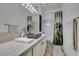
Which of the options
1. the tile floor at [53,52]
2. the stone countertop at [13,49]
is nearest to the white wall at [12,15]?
the stone countertop at [13,49]

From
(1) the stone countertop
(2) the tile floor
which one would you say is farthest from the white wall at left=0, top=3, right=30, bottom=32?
(2) the tile floor

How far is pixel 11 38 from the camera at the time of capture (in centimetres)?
166

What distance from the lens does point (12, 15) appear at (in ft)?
5.08

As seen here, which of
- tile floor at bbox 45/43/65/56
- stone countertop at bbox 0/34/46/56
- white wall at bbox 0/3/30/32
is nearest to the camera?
stone countertop at bbox 0/34/46/56

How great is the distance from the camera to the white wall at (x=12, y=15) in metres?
1.32

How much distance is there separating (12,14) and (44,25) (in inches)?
47.5

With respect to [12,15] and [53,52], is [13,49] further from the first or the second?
[53,52]

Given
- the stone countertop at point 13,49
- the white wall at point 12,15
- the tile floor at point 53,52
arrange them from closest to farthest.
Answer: the stone countertop at point 13,49 < the white wall at point 12,15 < the tile floor at point 53,52

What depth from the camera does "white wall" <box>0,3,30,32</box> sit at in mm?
1323

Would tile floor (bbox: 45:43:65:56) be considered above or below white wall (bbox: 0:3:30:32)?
below

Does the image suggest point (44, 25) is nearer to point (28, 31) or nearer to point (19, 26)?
point (28, 31)

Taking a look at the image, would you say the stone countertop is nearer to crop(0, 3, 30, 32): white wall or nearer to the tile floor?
crop(0, 3, 30, 32): white wall

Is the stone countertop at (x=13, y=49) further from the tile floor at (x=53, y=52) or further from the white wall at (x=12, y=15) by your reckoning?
the tile floor at (x=53, y=52)

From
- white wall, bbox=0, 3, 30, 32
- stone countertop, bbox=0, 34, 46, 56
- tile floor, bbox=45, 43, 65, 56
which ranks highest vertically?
white wall, bbox=0, 3, 30, 32
